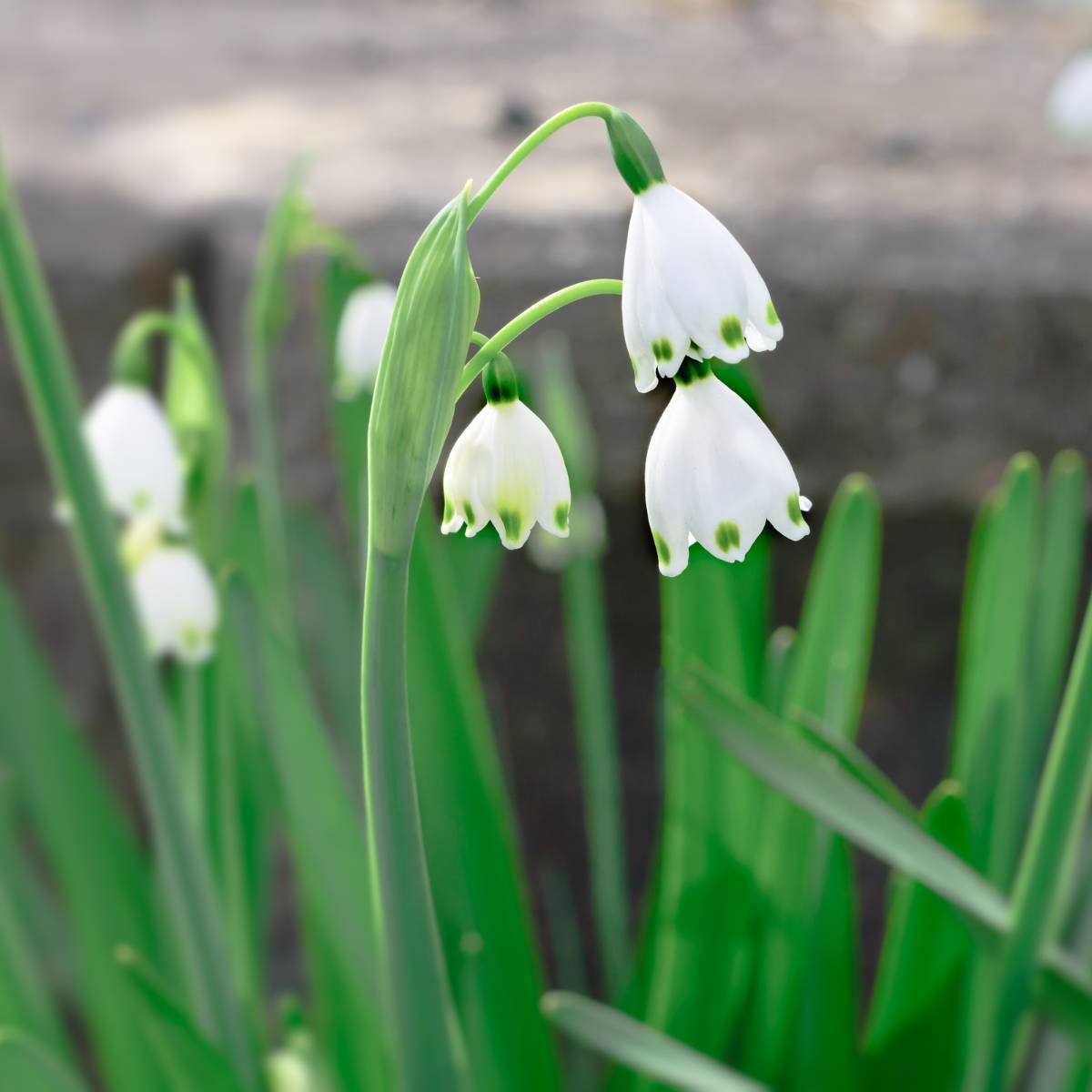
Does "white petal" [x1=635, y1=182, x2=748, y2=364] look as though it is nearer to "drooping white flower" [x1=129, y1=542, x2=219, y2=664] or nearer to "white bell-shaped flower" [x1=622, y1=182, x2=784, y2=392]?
"white bell-shaped flower" [x1=622, y1=182, x2=784, y2=392]

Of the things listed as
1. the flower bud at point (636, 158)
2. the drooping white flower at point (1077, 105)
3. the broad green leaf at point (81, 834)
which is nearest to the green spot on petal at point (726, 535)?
the flower bud at point (636, 158)

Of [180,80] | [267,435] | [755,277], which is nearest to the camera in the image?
[755,277]

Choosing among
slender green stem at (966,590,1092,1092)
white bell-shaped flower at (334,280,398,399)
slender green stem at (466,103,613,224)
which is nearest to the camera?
slender green stem at (466,103,613,224)

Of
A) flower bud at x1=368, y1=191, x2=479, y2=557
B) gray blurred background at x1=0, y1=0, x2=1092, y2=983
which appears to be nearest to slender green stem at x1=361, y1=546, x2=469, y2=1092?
flower bud at x1=368, y1=191, x2=479, y2=557

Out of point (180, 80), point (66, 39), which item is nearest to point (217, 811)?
point (180, 80)

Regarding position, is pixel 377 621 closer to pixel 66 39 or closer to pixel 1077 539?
pixel 1077 539

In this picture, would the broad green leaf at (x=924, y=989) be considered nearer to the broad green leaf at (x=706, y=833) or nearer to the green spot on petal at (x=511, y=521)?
the broad green leaf at (x=706, y=833)
